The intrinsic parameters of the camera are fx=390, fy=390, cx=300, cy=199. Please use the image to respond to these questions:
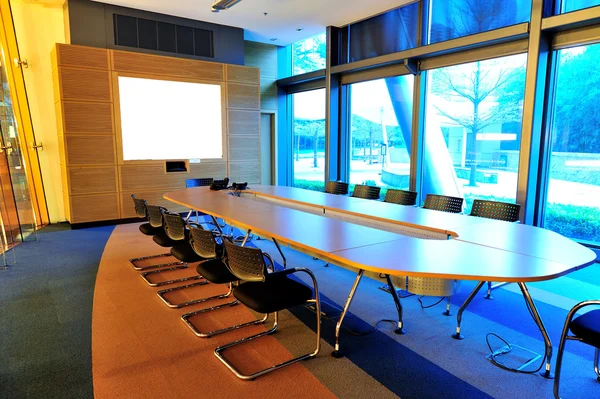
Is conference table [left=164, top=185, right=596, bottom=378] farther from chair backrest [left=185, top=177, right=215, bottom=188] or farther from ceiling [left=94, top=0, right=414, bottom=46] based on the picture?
ceiling [left=94, top=0, right=414, bottom=46]

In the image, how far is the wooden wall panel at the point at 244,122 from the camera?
8.09 metres

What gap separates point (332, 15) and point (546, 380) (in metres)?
6.48

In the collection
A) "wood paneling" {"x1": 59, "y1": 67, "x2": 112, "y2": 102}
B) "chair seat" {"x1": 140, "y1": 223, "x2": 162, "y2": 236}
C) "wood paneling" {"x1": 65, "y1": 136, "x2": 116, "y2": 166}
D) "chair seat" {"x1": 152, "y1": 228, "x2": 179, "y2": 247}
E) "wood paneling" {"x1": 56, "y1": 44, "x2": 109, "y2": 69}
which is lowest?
"chair seat" {"x1": 152, "y1": 228, "x2": 179, "y2": 247}

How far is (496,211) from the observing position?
392 centimetres

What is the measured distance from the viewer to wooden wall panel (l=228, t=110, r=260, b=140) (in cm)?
809

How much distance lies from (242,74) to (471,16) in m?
4.45

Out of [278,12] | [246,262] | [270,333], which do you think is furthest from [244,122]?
[246,262]

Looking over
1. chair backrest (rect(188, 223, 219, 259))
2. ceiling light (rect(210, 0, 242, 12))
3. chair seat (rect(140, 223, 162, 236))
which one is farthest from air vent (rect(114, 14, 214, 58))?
chair backrest (rect(188, 223, 219, 259))

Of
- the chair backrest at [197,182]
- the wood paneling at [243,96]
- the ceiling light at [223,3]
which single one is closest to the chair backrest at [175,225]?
the chair backrest at [197,182]

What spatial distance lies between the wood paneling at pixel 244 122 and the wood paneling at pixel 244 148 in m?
0.11

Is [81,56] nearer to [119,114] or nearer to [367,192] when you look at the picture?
[119,114]

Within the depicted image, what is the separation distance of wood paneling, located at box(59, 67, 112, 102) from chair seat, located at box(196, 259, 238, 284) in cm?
478

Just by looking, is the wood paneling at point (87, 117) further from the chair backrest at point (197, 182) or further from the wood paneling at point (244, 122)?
the wood paneling at point (244, 122)

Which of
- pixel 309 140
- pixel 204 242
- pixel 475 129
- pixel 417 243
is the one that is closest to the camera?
pixel 417 243
